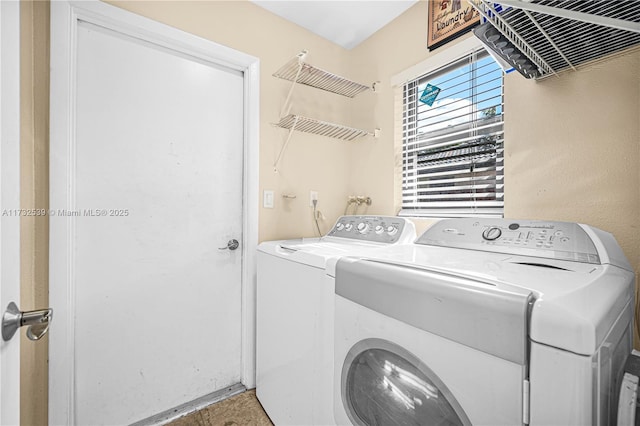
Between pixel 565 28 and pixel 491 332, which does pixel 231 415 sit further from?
pixel 565 28

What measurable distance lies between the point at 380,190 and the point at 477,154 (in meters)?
0.65

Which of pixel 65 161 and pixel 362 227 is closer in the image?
pixel 65 161

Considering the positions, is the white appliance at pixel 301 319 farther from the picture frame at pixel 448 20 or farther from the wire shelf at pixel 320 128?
the picture frame at pixel 448 20

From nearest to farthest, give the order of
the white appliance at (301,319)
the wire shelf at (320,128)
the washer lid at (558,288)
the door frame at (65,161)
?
the washer lid at (558,288), the white appliance at (301,319), the door frame at (65,161), the wire shelf at (320,128)

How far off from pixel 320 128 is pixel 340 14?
76cm

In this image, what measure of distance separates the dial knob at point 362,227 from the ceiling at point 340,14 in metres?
1.42

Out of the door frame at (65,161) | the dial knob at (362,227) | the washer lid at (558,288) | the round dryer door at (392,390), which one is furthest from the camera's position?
the dial knob at (362,227)

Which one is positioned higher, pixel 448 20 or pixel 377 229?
pixel 448 20

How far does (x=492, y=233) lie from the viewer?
1.11 metres

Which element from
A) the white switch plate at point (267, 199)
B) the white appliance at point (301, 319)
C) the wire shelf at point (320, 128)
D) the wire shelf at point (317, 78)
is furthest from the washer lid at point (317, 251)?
the wire shelf at point (317, 78)

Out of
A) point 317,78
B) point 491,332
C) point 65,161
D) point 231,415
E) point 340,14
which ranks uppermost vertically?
point 340,14

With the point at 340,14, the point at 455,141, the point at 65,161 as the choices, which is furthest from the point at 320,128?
the point at 65,161

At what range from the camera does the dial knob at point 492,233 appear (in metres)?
1.09
